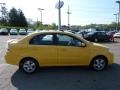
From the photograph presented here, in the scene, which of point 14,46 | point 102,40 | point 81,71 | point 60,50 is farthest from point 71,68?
point 102,40

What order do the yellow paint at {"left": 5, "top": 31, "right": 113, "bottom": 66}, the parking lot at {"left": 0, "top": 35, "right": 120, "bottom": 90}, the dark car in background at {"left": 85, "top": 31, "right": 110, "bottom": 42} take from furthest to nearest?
the dark car in background at {"left": 85, "top": 31, "right": 110, "bottom": 42}, the yellow paint at {"left": 5, "top": 31, "right": 113, "bottom": 66}, the parking lot at {"left": 0, "top": 35, "right": 120, "bottom": 90}

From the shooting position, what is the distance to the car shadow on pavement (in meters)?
7.17

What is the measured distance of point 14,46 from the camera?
8781 mm

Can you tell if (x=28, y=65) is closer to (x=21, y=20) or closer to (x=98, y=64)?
(x=98, y=64)

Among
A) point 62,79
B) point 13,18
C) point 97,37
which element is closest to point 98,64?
point 62,79

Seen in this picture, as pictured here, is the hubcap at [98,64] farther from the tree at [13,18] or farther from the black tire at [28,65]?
the tree at [13,18]

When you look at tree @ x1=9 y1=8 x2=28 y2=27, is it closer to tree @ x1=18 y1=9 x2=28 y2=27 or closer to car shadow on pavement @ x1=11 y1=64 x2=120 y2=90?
tree @ x1=18 y1=9 x2=28 y2=27

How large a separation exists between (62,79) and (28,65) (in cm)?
152

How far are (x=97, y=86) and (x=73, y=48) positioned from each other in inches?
86.2

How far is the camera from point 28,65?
29.1ft

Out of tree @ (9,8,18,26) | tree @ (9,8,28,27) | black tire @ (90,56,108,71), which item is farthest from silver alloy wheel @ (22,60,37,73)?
tree @ (9,8,18,26)

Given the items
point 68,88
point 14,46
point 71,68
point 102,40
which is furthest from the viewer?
point 102,40

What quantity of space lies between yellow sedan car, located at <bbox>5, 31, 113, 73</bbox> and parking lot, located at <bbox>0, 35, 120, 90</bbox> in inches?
15.0

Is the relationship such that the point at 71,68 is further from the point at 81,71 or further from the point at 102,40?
the point at 102,40
